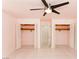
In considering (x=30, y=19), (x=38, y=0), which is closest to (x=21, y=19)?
(x=30, y=19)

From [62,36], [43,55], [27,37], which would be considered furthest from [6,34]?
[62,36]

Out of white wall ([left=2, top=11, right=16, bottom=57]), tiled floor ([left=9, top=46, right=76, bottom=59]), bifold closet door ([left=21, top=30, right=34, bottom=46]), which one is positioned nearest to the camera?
white wall ([left=2, top=11, right=16, bottom=57])

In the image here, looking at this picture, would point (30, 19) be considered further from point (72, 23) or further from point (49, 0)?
point (49, 0)

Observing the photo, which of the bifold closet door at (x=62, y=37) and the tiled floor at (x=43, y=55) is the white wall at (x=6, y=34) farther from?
the bifold closet door at (x=62, y=37)

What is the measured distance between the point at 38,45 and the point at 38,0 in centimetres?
456

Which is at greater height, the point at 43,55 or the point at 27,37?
the point at 27,37

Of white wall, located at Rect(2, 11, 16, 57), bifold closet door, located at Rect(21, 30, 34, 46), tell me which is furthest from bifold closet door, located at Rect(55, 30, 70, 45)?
white wall, located at Rect(2, 11, 16, 57)

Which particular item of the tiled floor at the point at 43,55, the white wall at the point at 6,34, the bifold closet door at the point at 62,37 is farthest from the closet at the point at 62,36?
the white wall at the point at 6,34

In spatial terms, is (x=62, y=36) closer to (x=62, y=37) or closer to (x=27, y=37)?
(x=62, y=37)

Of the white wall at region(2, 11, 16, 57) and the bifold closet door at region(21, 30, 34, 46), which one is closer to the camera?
the white wall at region(2, 11, 16, 57)

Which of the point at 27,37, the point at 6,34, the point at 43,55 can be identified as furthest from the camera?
the point at 27,37

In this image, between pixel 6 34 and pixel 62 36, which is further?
pixel 62 36

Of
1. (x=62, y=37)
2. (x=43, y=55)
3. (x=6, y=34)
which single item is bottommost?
(x=43, y=55)

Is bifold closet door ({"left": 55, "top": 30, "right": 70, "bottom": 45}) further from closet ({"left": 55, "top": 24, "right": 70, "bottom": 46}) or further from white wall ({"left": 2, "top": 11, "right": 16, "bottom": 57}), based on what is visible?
white wall ({"left": 2, "top": 11, "right": 16, "bottom": 57})
